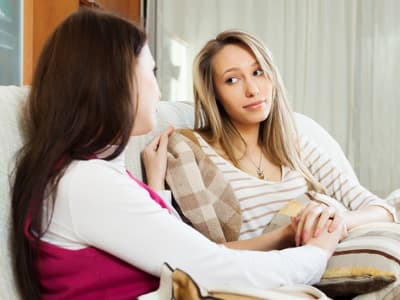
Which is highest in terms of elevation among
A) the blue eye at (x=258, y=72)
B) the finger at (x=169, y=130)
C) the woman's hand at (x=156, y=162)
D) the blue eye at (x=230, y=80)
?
the blue eye at (x=258, y=72)

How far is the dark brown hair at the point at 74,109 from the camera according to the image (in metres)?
0.90

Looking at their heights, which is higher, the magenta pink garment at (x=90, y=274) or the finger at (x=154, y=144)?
the finger at (x=154, y=144)

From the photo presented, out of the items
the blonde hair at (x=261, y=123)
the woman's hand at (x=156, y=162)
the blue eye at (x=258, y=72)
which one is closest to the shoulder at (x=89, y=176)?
the woman's hand at (x=156, y=162)

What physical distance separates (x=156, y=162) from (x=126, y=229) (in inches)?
23.8

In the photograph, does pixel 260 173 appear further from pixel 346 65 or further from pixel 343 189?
pixel 346 65

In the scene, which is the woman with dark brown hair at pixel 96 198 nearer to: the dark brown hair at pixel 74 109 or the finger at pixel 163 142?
the dark brown hair at pixel 74 109

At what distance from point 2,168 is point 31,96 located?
0.13 metres

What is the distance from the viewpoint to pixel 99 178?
85cm

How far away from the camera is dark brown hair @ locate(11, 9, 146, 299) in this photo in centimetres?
90

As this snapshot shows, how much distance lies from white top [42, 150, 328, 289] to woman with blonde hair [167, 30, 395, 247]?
600 millimetres

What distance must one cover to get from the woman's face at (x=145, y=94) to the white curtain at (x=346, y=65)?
112 inches

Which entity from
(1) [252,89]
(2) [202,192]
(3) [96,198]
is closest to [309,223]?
(2) [202,192]

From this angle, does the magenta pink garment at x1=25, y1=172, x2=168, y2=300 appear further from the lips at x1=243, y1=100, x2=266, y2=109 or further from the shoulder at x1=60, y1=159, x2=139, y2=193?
the lips at x1=243, y1=100, x2=266, y2=109

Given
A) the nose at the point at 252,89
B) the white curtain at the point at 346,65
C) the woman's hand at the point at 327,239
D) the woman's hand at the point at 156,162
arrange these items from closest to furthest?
the woman's hand at the point at 327,239 → the woman's hand at the point at 156,162 → the nose at the point at 252,89 → the white curtain at the point at 346,65
